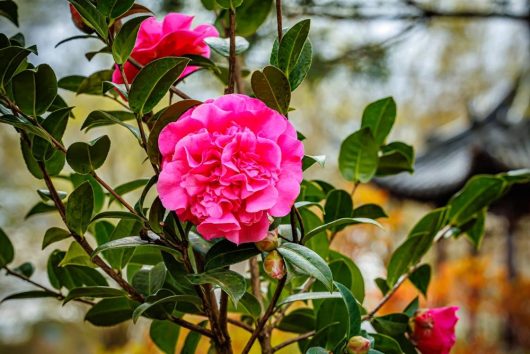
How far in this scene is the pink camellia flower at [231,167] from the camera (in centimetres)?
33

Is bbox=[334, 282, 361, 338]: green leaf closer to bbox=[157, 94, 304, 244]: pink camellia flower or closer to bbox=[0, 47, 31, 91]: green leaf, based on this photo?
bbox=[157, 94, 304, 244]: pink camellia flower

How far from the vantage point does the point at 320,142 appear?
6488 mm

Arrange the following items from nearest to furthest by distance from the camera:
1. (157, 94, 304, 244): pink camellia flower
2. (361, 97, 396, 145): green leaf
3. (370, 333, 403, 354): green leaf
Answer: (157, 94, 304, 244): pink camellia flower → (370, 333, 403, 354): green leaf → (361, 97, 396, 145): green leaf

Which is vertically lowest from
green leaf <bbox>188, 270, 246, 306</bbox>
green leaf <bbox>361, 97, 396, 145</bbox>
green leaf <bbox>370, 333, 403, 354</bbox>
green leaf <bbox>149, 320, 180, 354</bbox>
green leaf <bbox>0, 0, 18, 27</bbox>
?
green leaf <bbox>149, 320, 180, 354</bbox>

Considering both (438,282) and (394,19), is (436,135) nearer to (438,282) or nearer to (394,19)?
(438,282)

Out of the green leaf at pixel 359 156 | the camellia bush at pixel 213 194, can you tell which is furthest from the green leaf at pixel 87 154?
the green leaf at pixel 359 156

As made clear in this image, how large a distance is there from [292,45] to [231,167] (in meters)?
0.10

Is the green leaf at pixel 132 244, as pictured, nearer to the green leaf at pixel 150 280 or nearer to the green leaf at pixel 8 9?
the green leaf at pixel 150 280

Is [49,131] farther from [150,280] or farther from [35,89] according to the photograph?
[150,280]

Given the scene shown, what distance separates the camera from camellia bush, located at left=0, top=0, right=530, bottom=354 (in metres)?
0.33

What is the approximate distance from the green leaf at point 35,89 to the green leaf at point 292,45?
155 millimetres

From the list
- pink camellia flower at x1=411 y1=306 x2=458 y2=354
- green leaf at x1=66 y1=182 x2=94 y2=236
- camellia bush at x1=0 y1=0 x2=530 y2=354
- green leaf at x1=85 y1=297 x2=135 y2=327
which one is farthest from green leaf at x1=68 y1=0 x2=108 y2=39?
pink camellia flower at x1=411 y1=306 x2=458 y2=354

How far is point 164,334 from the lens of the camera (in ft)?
1.74

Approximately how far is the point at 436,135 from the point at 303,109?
8.71 feet
